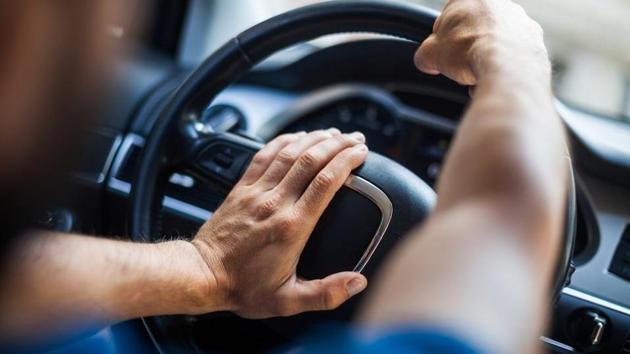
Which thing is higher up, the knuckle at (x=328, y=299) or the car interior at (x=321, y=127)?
the car interior at (x=321, y=127)

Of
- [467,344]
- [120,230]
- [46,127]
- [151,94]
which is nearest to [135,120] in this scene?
[151,94]

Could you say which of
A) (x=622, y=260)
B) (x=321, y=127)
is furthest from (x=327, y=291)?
(x=321, y=127)

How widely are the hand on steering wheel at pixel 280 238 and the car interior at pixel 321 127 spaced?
2.3 inches

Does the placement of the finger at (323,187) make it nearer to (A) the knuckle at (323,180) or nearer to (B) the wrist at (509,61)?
(A) the knuckle at (323,180)

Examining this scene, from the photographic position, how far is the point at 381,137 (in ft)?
5.41

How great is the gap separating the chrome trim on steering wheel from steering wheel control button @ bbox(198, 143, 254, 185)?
189 millimetres

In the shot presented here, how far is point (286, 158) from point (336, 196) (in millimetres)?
84

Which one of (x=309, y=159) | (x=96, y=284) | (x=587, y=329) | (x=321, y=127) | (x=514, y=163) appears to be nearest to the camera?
(x=514, y=163)

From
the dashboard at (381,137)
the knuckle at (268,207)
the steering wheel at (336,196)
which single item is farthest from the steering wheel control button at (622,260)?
the knuckle at (268,207)

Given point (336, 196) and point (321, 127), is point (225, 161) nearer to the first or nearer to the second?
point (336, 196)

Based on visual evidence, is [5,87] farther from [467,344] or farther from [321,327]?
[321,327]

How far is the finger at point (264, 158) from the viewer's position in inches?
40.7

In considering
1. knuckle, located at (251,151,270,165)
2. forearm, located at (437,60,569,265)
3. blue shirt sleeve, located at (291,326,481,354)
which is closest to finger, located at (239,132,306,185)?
knuckle, located at (251,151,270,165)

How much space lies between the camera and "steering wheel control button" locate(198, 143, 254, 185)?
1121mm
